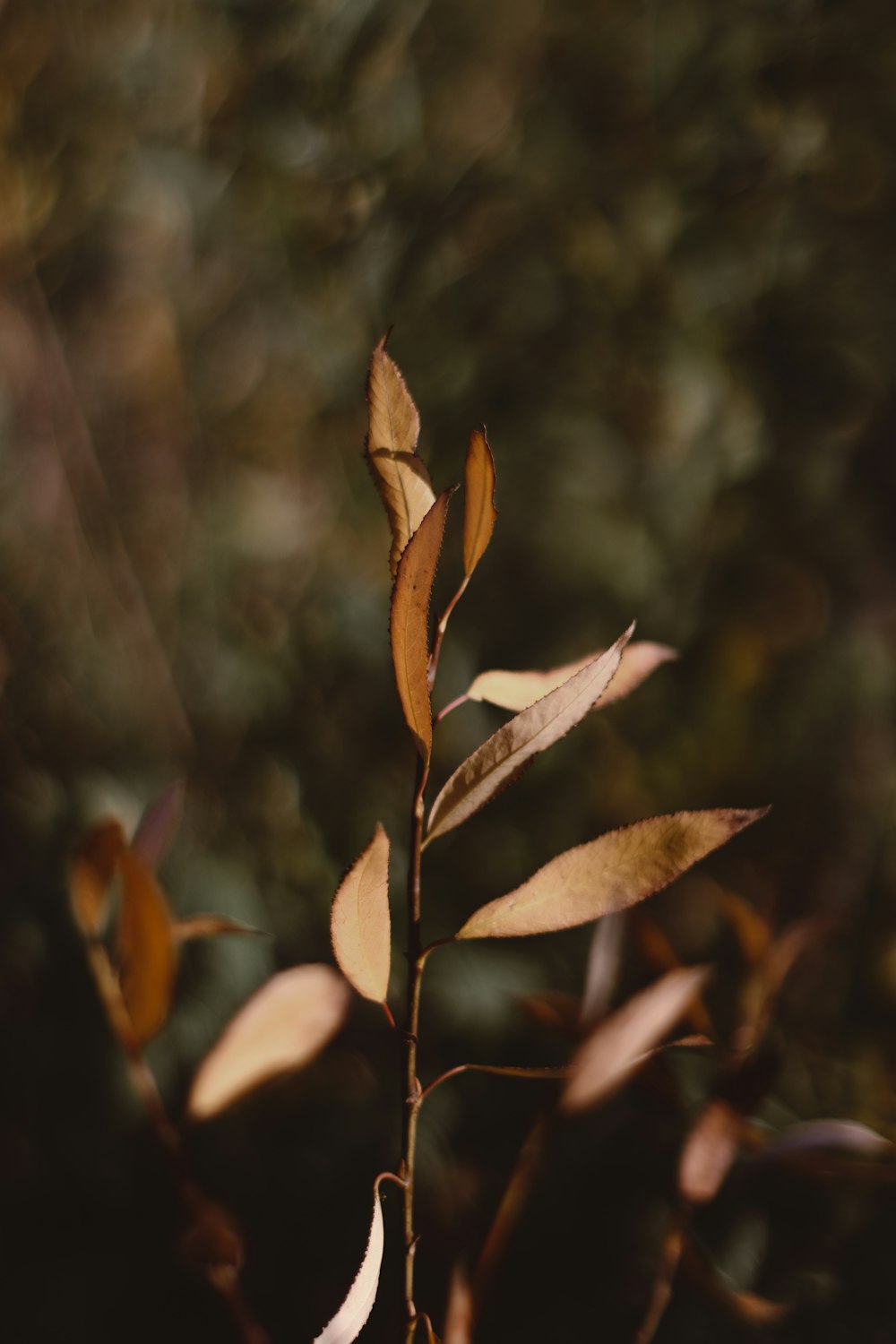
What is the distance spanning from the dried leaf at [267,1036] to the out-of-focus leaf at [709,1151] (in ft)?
0.57

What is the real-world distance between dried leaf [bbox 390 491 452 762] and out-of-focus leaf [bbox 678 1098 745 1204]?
0.87ft

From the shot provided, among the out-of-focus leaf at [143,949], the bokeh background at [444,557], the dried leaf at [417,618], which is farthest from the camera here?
the bokeh background at [444,557]

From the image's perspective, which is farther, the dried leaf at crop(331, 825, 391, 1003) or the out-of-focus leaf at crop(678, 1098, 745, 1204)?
the out-of-focus leaf at crop(678, 1098, 745, 1204)

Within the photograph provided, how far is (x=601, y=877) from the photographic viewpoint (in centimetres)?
32

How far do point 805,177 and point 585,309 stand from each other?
5.9 inches

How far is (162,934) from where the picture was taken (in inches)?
16.5

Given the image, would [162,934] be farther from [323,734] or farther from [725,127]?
[725,127]

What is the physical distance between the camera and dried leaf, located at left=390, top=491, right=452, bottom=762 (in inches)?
11.1

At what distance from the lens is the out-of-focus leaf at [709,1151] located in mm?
429

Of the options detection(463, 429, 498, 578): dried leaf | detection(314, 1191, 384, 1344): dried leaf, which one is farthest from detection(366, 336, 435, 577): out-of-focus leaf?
detection(314, 1191, 384, 1344): dried leaf

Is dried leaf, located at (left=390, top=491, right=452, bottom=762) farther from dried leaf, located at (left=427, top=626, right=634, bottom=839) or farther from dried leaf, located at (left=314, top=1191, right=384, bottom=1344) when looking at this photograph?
dried leaf, located at (left=314, top=1191, right=384, bottom=1344)

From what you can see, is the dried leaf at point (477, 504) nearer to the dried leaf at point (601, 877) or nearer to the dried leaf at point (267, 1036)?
the dried leaf at point (601, 877)

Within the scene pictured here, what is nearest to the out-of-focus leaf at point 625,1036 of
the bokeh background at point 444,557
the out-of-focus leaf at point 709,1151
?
the out-of-focus leaf at point 709,1151

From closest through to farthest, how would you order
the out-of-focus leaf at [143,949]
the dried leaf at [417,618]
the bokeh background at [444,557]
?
the dried leaf at [417,618]
the out-of-focus leaf at [143,949]
the bokeh background at [444,557]
